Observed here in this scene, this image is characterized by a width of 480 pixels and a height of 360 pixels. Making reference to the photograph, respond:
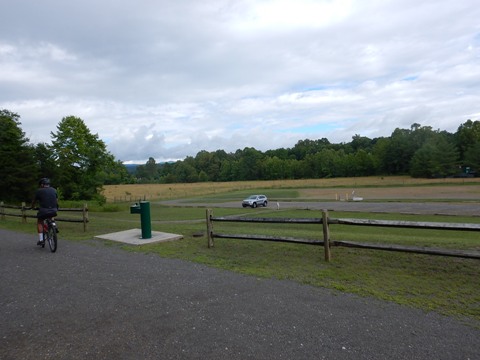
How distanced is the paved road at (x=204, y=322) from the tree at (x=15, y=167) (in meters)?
25.5

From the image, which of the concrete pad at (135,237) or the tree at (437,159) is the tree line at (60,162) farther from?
the tree at (437,159)

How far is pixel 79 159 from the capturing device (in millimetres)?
40188

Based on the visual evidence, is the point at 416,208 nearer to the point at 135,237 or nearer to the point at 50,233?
the point at 135,237

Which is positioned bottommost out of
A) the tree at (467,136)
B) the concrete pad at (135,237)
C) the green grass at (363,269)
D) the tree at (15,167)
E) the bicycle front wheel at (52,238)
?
the green grass at (363,269)

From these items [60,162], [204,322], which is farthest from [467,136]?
[204,322]

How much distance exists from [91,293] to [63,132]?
3932 cm

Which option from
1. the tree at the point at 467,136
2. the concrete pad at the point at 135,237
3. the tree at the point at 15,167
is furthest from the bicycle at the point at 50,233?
the tree at the point at 467,136

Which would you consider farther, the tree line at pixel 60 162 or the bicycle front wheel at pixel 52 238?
the tree line at pixel 60 162

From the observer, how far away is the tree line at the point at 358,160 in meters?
93.4

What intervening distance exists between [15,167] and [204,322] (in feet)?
98.6

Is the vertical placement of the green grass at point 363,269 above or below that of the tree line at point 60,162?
below

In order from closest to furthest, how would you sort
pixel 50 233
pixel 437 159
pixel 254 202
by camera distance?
pixel 50 233
pixel 254 202
pixel 437 159

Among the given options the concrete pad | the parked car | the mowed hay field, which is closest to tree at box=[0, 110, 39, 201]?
the parked car

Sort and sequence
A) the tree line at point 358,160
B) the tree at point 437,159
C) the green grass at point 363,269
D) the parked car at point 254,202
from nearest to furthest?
the green grass at point 363,269 < the parked car at point 254,202 < the tree at point 437,159 < the tree line at point 358,160
